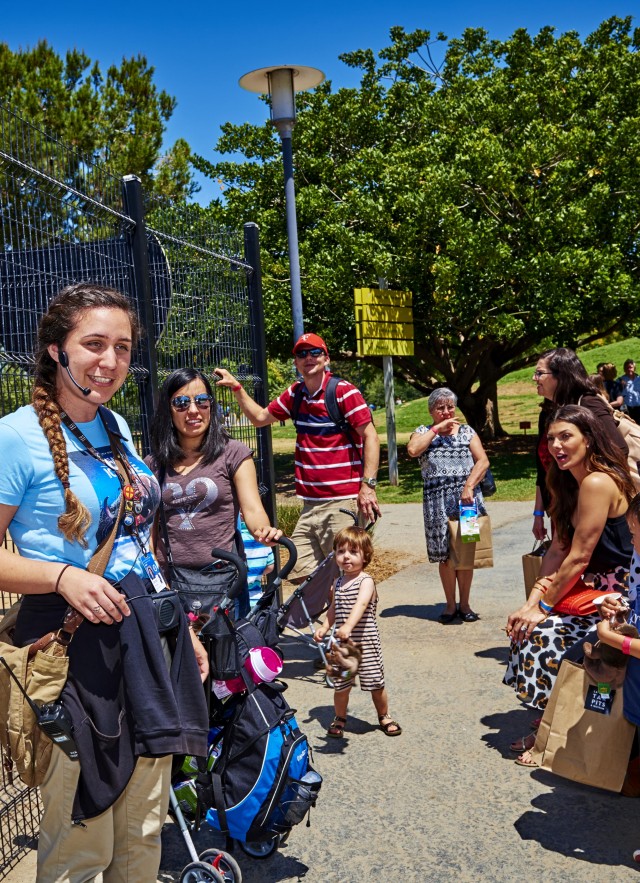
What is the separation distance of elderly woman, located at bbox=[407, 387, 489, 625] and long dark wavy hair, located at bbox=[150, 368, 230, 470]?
2880 millimetres

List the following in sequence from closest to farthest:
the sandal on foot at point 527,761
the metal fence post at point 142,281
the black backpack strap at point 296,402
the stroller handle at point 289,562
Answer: the stroller handle at point 289,562 < the sandal on foot at point 527,761 < the metal fence post at point 142,281 < the black backpack strap at point 296,402

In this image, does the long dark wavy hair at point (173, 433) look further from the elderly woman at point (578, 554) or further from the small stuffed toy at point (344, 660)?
the elderly woman at point (578, 554)

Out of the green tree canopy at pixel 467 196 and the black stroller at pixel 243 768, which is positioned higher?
the green tree canopy at pixel 467 196

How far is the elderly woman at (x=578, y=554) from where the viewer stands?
4129mm

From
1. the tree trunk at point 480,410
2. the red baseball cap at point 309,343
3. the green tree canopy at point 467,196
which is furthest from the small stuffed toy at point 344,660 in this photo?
the tree trunk at point 480,410

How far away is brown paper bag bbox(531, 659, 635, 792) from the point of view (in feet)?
11.6

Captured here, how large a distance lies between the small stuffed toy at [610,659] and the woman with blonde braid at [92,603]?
1.65 m

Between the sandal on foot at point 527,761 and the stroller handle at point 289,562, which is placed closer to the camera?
the stroller handle at point 289,562

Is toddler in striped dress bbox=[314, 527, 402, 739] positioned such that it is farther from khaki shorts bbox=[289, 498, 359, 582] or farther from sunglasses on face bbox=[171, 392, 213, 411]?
sunglasses on face bbox=[171, 392, 213, 411]

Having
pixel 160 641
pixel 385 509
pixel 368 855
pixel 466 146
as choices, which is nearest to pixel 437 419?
pixel 368 855

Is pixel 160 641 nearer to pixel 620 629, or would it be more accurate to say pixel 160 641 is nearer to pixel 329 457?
pixel 620 629

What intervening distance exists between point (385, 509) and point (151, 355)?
8.65m

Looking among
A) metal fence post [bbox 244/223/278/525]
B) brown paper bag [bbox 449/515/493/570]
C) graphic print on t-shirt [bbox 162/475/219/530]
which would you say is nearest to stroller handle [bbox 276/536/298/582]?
graphic print on t-shirt [bbox 162/475/219/530]

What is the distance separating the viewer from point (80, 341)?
250 cm
